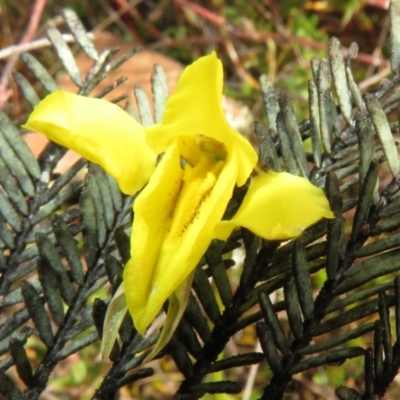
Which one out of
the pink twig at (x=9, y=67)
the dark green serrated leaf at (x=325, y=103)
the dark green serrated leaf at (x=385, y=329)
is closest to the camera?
the dark green serrated leaf at (x=385, y=329)

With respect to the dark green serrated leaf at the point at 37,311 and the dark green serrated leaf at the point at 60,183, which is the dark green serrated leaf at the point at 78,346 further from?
the dark green serrated leaf at the point at 60,183

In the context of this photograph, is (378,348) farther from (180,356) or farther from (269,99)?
(269,99)

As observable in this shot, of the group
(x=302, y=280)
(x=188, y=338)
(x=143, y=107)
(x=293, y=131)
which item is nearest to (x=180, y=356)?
(x=188, y=338)

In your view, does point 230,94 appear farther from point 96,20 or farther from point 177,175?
point 177,175

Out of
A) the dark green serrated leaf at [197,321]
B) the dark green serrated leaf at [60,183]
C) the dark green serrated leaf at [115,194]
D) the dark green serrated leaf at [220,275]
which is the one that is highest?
the dark green serrated leaf at [60,183]

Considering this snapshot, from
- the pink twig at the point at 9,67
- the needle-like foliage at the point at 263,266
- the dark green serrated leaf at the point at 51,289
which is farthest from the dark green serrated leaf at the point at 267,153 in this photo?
the pink twig at the point at 9,67

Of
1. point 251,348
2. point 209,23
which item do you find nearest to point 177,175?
point 251,348

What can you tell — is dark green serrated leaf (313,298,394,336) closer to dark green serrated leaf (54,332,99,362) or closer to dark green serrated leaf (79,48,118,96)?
dark green serrated leaf (54,332,99,362)
